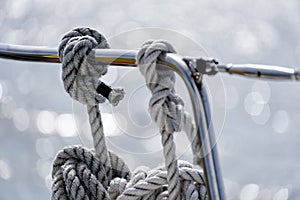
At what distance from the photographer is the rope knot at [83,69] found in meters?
1.41

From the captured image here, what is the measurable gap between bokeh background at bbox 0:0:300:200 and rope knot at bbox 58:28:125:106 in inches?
170

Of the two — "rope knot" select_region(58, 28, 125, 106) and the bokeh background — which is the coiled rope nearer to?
"rope knot" select_region(58, 28, 125, 106)

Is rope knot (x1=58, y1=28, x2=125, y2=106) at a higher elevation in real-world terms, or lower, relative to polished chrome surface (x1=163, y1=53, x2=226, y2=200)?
higher

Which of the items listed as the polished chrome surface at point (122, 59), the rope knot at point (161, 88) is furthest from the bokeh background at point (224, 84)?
the rope knot at point (161, 88)

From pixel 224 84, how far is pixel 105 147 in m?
4.71

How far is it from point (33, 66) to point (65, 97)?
142 cm

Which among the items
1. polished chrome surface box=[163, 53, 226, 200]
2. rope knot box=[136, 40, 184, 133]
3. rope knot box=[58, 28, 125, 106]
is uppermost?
rope knot box=[58, 28, 125, 106]

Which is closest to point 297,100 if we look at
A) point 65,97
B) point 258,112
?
point 258,112

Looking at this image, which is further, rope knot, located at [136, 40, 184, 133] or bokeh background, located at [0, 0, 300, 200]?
bokeh background, located at [0, 0, 300, 200]

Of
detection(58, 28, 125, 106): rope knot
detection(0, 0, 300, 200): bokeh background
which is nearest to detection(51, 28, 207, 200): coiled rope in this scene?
detection(58, 28, 125, 106): rope knot

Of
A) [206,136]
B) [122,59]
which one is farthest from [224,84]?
[206,136]

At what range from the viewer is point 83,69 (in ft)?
4.67

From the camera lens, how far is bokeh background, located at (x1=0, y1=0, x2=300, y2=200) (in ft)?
23.5

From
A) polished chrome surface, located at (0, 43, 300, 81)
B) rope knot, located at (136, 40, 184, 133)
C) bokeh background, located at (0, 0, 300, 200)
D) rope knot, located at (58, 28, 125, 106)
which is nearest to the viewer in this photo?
polished chrome surface, located at (0, 43, 300, 81)
